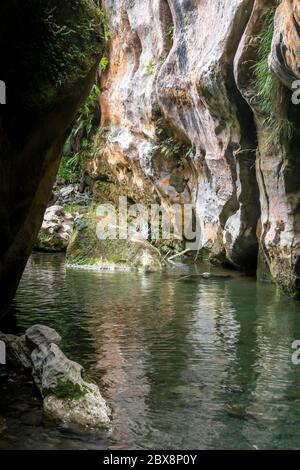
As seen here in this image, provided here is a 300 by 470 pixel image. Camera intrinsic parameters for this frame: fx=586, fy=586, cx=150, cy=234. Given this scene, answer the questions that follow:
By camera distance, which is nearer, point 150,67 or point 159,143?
point 159,143

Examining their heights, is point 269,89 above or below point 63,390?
above

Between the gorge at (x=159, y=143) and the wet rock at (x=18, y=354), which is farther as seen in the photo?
the gorge at (x=159, y=143)

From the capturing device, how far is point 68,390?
5.72 metres

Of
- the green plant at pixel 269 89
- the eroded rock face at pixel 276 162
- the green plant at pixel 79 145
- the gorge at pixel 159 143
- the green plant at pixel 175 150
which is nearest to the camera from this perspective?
the gorge at pixel 159 143

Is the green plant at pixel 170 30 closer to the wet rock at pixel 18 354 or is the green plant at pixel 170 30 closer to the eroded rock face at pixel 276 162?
the eroded rock face at pixel 276 162

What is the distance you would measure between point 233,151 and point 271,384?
9.02 meters

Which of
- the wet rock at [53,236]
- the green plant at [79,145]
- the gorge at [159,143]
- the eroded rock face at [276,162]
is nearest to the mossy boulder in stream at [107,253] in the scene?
the gorge at [159,143]

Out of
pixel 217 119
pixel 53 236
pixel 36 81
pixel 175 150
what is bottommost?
pixel 53 236

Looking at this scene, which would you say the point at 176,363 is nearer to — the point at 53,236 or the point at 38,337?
the point at 38,337

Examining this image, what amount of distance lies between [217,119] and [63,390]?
418 inches

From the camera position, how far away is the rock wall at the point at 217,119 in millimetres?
12227

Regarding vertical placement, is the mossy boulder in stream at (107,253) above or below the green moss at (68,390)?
above

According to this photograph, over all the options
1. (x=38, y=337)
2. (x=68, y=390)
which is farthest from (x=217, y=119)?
(x=68, y=390)
